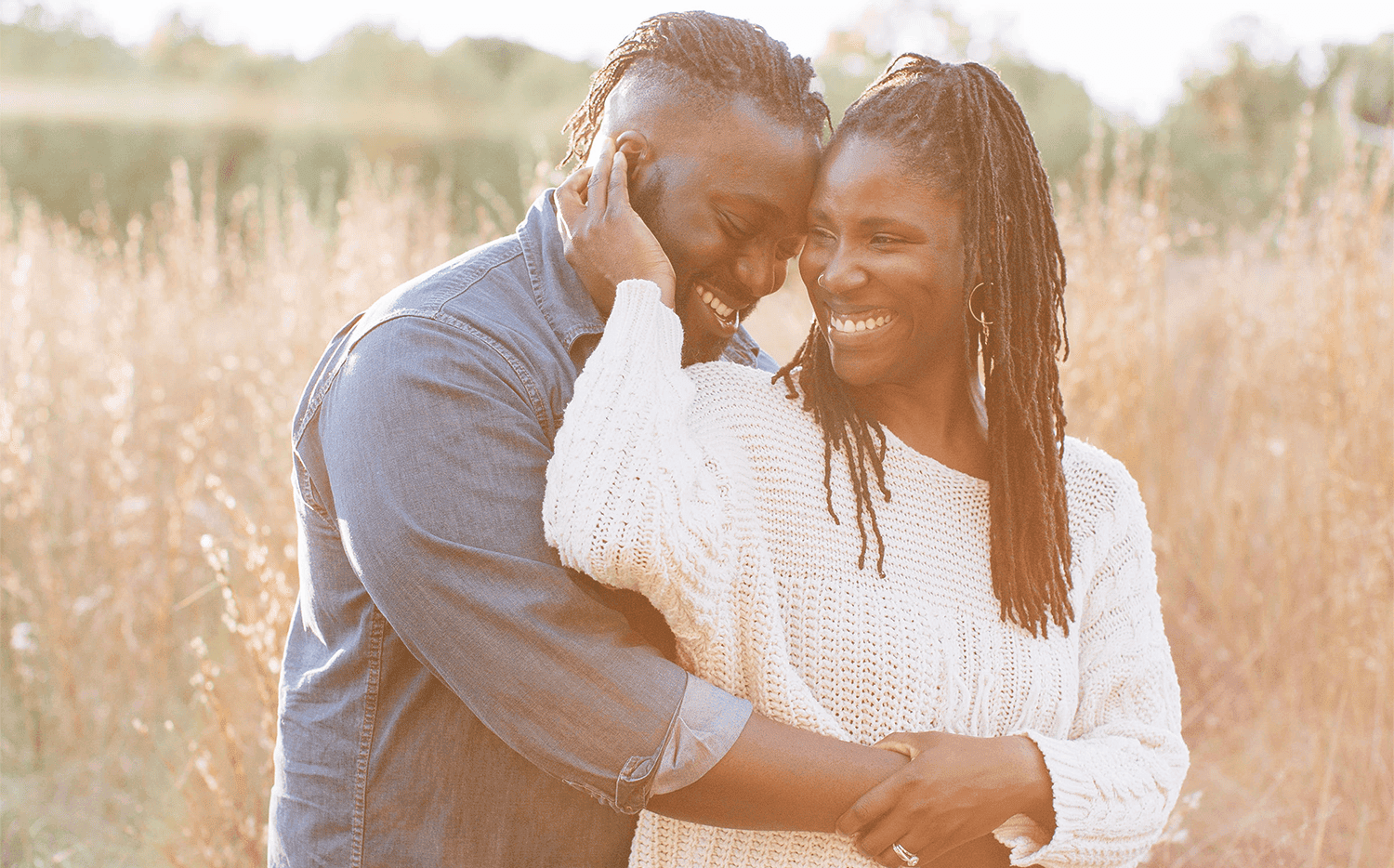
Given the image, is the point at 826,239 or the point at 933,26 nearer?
the point at 826,239

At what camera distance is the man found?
4.50ft

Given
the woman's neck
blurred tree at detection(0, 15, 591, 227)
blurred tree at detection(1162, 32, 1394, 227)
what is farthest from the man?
blurred tree at detection(0, 15, 591, 227)

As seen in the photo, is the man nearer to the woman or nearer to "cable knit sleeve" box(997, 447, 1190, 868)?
the woman

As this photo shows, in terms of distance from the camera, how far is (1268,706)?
3426 millimetres

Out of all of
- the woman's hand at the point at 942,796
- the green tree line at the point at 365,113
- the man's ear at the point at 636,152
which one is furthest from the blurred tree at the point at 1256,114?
the woman's hand at the point at 942,796

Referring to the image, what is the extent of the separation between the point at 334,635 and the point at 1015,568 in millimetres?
1035

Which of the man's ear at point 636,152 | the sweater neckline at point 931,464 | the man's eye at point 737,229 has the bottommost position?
the sweater neckline at point 931,464

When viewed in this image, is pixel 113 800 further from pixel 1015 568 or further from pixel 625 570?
pixel 1015 568

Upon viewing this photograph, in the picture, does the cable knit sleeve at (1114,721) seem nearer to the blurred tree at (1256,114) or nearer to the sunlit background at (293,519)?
the sunlit background at (293,519)

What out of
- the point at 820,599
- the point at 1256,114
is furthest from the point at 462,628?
the point at 1256,114

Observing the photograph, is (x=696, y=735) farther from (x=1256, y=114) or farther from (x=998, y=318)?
(x=1256, y=114)

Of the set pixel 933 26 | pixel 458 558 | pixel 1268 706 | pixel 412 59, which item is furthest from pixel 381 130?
pixel 458 558

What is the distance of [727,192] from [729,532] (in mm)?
571

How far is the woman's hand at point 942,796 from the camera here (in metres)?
1.45
